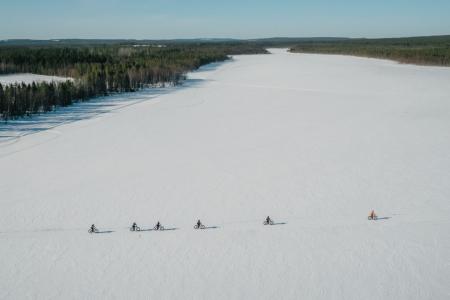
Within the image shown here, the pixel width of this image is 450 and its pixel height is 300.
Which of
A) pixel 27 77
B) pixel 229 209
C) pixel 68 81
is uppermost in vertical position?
pixel 27 77

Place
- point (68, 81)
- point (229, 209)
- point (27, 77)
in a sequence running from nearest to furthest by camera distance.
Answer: point (229, 209), point (68, 81), point (27, 77)

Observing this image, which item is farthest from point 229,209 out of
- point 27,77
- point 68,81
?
point 27,77

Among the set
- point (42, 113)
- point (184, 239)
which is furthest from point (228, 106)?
point (184, 239)

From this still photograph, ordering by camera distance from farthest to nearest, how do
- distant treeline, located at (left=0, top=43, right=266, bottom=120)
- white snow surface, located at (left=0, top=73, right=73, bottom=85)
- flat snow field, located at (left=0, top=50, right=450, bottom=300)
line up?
white snow surface, located at (left=0, top=73, right=73, bottom=85), distant treeline, located at (left=0, top=43, right=266, bottom=120), flat snow field, located at (left=0, top=50, right=450, bottom=300)

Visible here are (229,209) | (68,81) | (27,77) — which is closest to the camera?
(229,209)

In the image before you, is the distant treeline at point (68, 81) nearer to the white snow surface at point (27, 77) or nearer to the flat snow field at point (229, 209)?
the white snow surface at point (27, 77)

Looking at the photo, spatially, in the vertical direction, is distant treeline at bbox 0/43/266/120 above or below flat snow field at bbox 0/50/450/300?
above

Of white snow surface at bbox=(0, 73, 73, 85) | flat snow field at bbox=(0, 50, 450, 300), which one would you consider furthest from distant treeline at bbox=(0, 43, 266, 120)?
flat snow field at bbox=(0, 50, 450, 300)

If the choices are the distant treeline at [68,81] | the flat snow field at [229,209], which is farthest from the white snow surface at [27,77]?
the flat snow field at [229,209]

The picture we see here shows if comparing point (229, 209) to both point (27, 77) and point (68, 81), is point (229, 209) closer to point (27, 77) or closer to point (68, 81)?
point (68, 81)

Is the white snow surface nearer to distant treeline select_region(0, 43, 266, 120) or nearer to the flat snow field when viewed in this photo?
distant treeline select_region(0, 43, 266, 120)

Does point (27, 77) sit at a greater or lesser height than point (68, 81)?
greater
